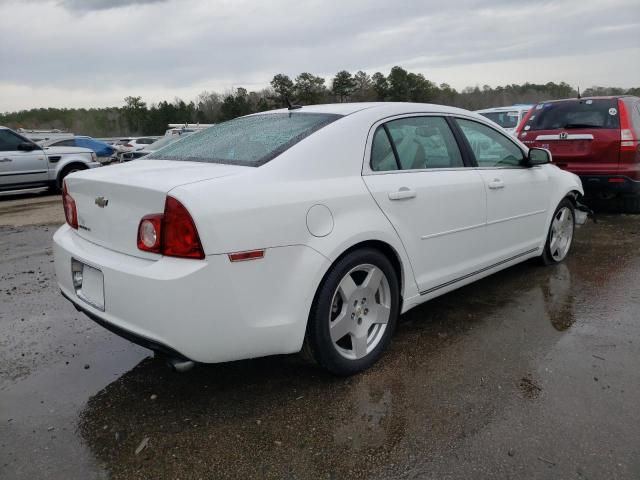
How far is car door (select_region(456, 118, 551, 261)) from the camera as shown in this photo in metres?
3.85

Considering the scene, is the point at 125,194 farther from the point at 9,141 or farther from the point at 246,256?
the point at 9,141

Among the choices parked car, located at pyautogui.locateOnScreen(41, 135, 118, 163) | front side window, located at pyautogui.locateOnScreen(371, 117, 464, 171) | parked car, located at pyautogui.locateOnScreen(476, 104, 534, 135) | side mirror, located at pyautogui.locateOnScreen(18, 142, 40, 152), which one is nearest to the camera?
front side window, located at pyautogui.locateOnScreen(371, 117, 464, 171)

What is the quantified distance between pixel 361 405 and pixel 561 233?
10.9 feet

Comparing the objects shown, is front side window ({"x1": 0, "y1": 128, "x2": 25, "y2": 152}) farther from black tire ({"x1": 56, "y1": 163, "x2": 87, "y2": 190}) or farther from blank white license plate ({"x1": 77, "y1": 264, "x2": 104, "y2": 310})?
blank white license plate ({"x1": 77, "y1": 264, "x2": 104, "y2": 310})

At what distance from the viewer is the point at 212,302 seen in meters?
2.31

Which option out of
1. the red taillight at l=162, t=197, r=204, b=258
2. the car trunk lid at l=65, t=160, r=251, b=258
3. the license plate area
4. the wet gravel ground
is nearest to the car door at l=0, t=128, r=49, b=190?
the wet gravel ground

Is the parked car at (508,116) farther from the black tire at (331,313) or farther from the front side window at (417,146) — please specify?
the black tire at (331,313)

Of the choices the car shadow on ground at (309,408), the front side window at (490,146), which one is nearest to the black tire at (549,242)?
the front side window at (490,146)

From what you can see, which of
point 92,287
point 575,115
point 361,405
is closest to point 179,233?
point 92,287

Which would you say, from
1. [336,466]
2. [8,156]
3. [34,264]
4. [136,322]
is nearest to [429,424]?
[336,466]

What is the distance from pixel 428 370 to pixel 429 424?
0.55 meters

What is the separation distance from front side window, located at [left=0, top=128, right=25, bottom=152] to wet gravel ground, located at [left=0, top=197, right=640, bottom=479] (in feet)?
30.6

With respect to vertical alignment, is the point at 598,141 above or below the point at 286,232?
above

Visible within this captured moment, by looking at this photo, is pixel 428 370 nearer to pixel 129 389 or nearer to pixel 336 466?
pixel 336 466
